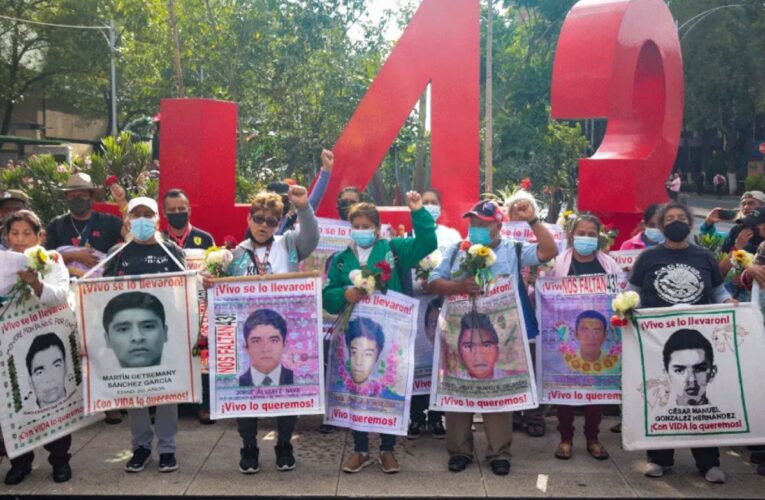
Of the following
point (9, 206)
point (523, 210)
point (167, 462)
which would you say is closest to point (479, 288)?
point (523, 210)

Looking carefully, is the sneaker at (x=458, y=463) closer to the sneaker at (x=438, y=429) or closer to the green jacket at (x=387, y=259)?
the sneaker at (x=438, y=429)

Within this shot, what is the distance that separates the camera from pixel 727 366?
6.06 meters

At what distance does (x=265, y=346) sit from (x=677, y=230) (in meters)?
2.82

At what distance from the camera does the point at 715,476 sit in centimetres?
590

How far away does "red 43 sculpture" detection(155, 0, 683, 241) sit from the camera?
9.08 m

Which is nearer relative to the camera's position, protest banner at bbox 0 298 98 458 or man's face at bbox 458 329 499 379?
protest banner at bbox 0 298 98 458

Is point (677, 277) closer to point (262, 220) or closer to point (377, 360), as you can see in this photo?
point (377, 360)

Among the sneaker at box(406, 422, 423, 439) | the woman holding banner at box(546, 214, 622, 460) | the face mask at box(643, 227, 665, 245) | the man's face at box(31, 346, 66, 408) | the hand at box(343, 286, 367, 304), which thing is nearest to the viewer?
the man's face at box(31, 346, 66, 408)

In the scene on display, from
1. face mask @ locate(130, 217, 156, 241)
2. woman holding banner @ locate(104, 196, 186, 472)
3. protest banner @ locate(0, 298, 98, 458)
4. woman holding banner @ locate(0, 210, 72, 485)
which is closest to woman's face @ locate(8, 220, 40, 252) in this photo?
woman holding banner @ locate(0, 210, 72, 485)

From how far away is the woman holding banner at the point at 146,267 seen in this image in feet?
20.3

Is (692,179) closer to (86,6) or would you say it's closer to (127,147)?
(86,6)

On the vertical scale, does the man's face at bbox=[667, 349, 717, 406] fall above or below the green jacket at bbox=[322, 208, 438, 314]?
below

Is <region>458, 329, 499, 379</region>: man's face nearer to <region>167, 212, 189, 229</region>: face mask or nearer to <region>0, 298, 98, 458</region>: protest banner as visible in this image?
<region>167, 212, 189, 229</region>: face mask

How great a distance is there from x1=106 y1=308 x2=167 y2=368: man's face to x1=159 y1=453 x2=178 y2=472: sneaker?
2.02 feet
